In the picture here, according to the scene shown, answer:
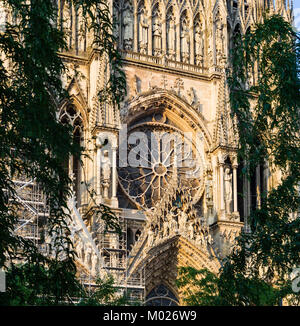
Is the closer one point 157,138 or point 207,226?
point 207,226

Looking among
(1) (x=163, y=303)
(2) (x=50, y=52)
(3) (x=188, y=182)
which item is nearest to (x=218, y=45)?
(3) (x=188, y=182)

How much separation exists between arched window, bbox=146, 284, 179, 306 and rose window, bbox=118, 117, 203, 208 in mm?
2844

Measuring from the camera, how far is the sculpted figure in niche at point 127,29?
28.3 metres

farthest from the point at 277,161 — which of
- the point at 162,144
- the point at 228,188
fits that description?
the point at 162,144

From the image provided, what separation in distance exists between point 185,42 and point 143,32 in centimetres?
171

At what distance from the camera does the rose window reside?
27391 millimetres

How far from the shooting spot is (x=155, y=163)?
28172 mm

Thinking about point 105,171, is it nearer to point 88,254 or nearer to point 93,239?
point 93,239

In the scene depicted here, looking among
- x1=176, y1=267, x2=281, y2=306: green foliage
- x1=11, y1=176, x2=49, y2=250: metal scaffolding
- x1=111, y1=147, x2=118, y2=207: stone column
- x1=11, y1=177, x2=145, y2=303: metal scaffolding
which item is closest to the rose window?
x1=111, y1=147, x2=118, y2=207: stone column

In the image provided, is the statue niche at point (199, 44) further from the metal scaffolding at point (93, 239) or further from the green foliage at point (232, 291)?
the green foliage at point (232, 291)

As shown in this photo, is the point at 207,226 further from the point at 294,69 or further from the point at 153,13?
the point at 294,69

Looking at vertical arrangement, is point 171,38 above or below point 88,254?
above

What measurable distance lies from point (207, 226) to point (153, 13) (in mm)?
8445
